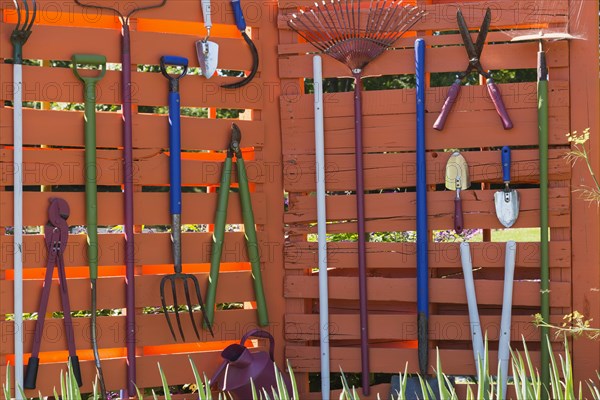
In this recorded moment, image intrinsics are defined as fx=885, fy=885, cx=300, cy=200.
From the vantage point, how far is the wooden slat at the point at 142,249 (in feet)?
11.3

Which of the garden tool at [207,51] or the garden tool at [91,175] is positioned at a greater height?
the garden tool at [207,51]

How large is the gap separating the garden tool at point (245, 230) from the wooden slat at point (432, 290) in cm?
16

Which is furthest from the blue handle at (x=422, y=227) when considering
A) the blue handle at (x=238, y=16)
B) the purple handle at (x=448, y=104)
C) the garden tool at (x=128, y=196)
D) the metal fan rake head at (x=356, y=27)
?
the garden tool at (x=128, y=196)

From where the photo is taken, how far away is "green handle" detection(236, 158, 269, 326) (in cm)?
381

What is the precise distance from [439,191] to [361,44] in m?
0.72

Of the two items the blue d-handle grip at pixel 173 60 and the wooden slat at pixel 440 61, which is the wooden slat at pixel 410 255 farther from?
the blue d-handle grip at pixel 173 60

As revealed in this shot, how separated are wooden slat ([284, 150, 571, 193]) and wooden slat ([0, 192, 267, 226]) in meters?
0.21

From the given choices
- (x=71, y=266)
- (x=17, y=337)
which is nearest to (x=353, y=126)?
(x=71, y=266)

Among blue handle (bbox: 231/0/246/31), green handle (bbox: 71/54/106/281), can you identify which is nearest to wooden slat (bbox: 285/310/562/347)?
green handle (bbox: 71/54/106/281)

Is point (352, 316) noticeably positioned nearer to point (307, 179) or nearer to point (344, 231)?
point (344, 231)

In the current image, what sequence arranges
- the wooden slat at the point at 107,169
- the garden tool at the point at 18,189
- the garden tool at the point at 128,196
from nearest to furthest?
the garden tool at the point at 18,189, the wooden slat at the point at 107,169, the garden tool at the point at 128,196

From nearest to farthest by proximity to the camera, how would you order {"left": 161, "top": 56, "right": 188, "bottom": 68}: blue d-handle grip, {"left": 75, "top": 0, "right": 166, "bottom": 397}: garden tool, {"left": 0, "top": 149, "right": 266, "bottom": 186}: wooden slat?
{"left": 0, "top": 149, "right": 266, "bottom": 186}: wooden slat
{"left": 75, "top": 0, "right": 166, "bottom": 397}: garden tool
{"left": 161, "top": 56, "right": 188, "bottom": 68}: blue d-handle grip

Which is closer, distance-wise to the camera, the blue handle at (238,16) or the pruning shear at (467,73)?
the pruning shear at (467,73)

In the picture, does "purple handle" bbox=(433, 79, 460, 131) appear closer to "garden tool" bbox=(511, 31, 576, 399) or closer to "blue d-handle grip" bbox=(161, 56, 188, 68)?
"garden tool" bbox=(511, 31, 576, 399)
